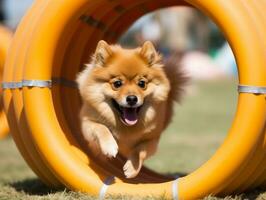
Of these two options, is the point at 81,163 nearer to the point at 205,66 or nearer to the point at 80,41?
the point at 80,41

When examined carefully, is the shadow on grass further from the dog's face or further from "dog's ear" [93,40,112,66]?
"dog's ear" [93,40,112,66]

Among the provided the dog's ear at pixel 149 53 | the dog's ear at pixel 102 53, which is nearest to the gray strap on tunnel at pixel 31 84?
the dog's ear at pixel 102 53

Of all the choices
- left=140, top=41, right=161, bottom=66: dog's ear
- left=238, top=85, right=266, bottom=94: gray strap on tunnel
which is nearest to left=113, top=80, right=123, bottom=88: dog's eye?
left=140, top=41, right=161, bottom=66: dog's ear

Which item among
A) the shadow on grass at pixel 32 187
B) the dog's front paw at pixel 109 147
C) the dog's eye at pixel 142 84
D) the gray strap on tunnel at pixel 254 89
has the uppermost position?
the gray strap on tunnel at pixel 254 89

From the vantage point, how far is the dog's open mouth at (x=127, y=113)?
185 inches

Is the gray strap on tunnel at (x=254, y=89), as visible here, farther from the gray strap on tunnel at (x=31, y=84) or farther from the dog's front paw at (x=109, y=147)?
the gray strap on tunnel at (x=31, y=84)

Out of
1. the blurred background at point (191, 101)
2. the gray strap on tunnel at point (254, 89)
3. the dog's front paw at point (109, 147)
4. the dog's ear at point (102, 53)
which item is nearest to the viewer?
the gray strap on tunnel at point (254, 89)

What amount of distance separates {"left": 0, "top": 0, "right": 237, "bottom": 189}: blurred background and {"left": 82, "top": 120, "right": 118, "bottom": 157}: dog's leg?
4.39ft

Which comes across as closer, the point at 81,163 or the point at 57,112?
the point at 81,163

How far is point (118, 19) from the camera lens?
630 cm

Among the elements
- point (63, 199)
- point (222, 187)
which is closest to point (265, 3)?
point (222, 187)

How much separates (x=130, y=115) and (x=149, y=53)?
57 centimetres

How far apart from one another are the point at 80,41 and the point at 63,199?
206cm

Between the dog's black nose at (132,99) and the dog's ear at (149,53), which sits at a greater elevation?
the dog's ear at (149,53)
